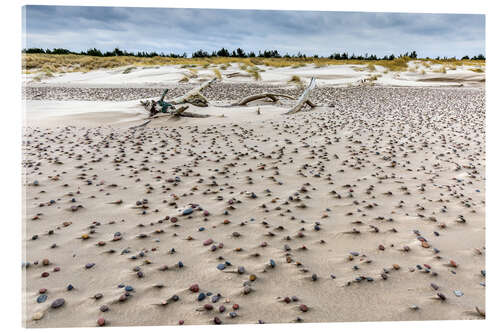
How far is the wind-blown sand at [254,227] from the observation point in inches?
86.3

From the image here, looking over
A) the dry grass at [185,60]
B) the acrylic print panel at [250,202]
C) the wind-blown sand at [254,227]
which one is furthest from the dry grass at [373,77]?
the wind-blown sand at [254,227]

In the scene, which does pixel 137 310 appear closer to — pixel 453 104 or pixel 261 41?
pixel 261 41

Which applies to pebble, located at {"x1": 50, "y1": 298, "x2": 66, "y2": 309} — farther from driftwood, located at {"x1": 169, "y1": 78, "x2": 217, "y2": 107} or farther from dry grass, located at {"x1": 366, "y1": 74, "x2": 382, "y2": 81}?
dry grass, located at {"x1": 366, "y1": 74, "x2": 382, "y2": 81}

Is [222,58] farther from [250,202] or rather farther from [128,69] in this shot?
[128,69]

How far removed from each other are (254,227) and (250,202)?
0.58 m

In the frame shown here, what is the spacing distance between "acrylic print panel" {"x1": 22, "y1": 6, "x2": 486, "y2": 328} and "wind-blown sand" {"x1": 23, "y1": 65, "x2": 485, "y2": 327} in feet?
0.05

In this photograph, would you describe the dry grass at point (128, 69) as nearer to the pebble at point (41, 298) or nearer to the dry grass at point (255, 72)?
the dry grass at point (255, 72)

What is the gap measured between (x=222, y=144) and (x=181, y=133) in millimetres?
1308

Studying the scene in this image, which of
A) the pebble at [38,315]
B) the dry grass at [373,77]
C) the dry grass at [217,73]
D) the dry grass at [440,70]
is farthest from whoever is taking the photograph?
the dry grass at [217,73]

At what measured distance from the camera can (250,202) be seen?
12.2 feet

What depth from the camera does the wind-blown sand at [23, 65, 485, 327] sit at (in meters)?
2.19

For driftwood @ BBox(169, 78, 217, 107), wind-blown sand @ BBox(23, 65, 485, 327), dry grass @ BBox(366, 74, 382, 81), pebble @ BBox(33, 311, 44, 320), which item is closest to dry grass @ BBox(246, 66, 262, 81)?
dry grass @ BBox(366, 74, 382, 81)

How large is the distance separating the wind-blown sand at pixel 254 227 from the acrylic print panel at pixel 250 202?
0.05 feet

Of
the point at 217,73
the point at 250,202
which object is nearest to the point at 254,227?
the point at 250,202
